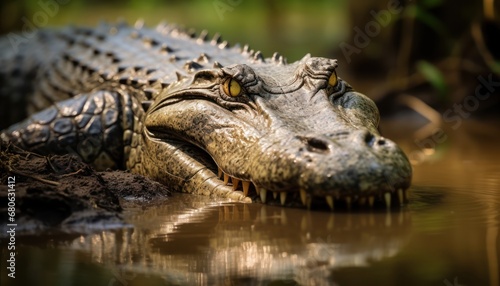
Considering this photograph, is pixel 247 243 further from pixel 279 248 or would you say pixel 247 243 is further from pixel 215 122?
pixel 215 122

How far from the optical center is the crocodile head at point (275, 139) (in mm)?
3734

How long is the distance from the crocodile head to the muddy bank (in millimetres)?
396

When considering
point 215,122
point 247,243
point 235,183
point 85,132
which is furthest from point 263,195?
point 85,132

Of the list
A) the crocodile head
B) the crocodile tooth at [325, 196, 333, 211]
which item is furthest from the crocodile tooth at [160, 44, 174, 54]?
the crocodile tooth at [325, 196, 333, 211]

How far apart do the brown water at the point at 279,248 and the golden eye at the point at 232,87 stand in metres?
0.73

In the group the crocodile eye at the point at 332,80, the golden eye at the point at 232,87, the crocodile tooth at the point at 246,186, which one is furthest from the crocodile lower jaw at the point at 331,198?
the crocodile eye at the point at 332,80

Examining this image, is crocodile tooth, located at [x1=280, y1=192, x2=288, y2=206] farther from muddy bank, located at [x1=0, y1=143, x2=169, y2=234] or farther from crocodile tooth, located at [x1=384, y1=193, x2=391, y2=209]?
muddy bank, located at [x1=0, y1=143, x2=169, y2=234]

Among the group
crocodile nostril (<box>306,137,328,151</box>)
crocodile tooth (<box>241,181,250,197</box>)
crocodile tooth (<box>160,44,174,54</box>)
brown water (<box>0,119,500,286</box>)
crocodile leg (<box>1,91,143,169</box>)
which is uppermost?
crocodile tooth (<box>160,44,174,54</box>)

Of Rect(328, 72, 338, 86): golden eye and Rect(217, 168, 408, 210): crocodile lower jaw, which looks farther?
Rect(328, 72, 338, 86): golden eye

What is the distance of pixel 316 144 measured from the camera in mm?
3859

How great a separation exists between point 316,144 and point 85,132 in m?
2.59

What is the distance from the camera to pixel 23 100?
25.7ft

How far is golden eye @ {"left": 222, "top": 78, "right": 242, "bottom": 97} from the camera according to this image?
469 centimetres

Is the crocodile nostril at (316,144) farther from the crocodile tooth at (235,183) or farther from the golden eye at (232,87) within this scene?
the golden eye at (232,87)
